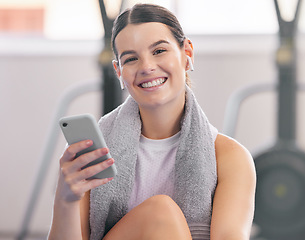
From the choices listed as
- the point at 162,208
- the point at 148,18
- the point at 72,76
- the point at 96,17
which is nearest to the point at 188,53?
the point at 148,18

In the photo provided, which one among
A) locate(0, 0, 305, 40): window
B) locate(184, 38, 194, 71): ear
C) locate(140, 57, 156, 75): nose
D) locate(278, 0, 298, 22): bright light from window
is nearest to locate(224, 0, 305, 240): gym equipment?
locate(278, 0, 298, 22): bright light from window

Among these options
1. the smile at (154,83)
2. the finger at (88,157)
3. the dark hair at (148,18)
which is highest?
the dark hair at (148,18)

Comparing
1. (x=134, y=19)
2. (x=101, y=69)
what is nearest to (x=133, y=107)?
(x=134, y=19)

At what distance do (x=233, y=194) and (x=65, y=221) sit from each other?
1.13 ft

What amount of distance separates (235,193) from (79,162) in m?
0.34

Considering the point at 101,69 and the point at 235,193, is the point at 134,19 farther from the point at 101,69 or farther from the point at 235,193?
the point at 101,69

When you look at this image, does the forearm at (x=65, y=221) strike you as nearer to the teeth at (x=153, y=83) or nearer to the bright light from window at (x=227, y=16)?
the teeth at (x=153, y=83)

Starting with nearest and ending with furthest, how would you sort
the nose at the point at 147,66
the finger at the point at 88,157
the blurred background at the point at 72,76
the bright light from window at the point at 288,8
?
the finger at the point at 88,157
the nose at the point at 147,66
the bright light from window at the point at 288,8
the blurred background at the point at 72,76

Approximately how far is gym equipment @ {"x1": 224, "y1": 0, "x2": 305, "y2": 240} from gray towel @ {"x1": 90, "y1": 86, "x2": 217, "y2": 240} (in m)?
1.12

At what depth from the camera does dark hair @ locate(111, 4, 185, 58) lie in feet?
3.29

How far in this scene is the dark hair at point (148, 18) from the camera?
1.00 metres

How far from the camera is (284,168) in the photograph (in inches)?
83.8

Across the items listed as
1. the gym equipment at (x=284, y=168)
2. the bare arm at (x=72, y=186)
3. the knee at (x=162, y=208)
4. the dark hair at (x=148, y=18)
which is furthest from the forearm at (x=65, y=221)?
the gym equipment at (x=284, y=168)

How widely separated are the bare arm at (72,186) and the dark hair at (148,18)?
31 centimetres
